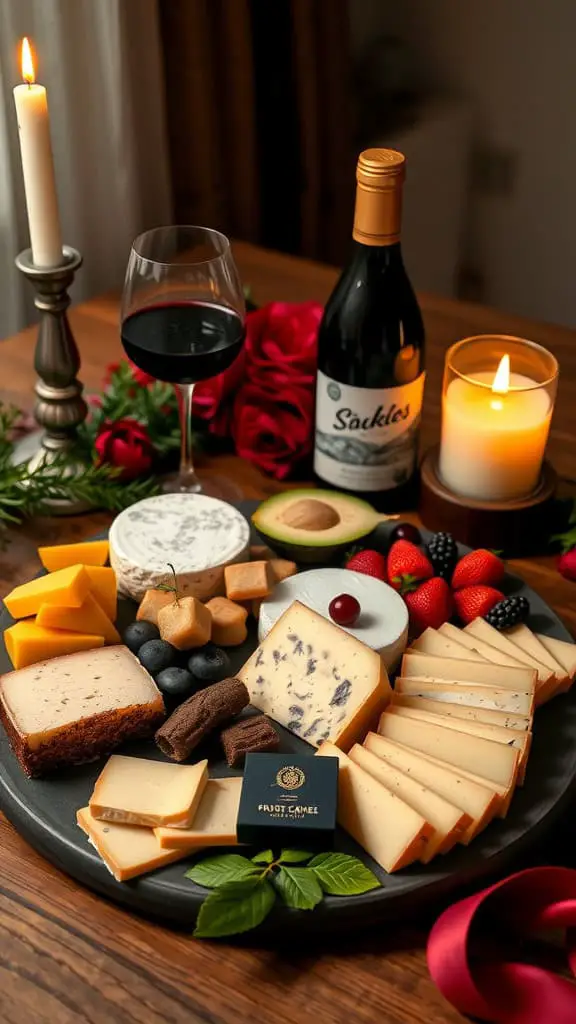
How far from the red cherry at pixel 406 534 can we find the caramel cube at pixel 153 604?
0.30 metres

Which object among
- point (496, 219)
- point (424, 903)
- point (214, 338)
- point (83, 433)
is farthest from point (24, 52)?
point (496, 219)

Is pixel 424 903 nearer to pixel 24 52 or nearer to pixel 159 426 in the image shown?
pixel 159 426

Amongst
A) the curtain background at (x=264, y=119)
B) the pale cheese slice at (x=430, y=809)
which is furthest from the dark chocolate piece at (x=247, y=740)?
the curtain background at (x=264, y=119)

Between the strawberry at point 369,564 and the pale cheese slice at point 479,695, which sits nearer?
the pale cheese slice at point 479,695

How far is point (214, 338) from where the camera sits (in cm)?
146

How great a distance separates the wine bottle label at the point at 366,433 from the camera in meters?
1.48

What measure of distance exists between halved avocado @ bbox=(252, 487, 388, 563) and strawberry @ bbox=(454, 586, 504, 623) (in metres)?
0.16

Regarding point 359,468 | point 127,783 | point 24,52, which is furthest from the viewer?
point 359,468

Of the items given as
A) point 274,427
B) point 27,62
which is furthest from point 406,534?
point 27,62

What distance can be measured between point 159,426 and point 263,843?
78cm

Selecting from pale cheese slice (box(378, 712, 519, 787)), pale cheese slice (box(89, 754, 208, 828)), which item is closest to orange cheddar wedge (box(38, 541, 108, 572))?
pale cheese slice (box(89, 754, 208, 828))

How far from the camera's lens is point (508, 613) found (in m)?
1.34

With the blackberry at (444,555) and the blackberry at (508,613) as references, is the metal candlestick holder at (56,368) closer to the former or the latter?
the blackberry at (444,555)

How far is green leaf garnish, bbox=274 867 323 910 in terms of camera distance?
1.03m
